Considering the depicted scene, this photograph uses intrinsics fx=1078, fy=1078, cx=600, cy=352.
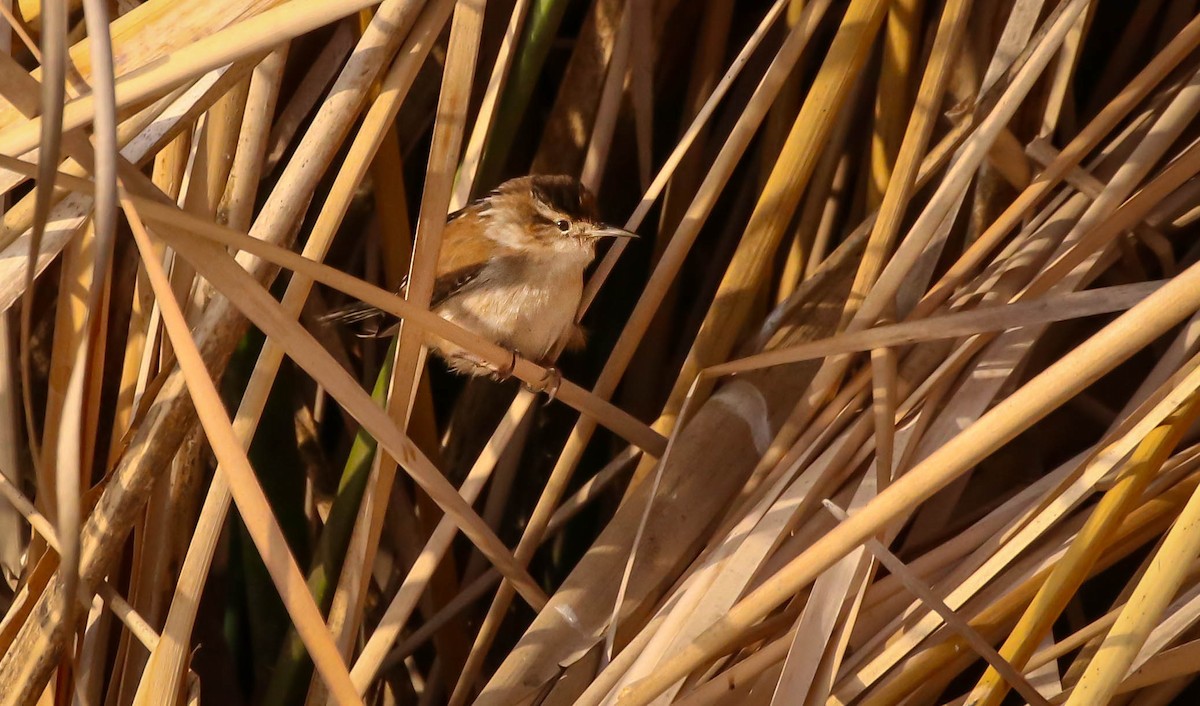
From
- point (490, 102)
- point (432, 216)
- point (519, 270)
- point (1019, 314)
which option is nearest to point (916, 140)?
point (1019, 314)

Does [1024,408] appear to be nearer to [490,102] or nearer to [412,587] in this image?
[412,587]

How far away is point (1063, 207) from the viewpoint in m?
2.07

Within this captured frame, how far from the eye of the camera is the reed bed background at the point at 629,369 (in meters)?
1.32

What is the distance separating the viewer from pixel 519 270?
8.61 feet

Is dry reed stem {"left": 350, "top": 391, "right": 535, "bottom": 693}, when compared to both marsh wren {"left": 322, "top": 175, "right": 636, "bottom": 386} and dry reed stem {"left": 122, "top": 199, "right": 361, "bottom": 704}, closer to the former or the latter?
marsh wren {"left": 322, "top": 175, "right": 636, "bottom": 386}

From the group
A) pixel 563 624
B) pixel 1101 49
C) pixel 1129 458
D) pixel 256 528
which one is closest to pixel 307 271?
pixel 256 528

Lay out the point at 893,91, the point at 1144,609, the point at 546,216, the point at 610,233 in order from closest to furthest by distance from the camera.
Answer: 1. the point at 1144,609
2. the point at 893,91
3. the point at 610,233
4. the point at 546,216

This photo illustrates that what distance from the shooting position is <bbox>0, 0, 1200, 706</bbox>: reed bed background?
1.32 m

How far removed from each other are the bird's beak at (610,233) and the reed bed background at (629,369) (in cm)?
15

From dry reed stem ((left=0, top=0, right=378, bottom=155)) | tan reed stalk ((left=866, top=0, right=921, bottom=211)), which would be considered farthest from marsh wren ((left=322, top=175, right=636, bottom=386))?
dry reed stem ((left=0, top=0, right=378, bottom=155))

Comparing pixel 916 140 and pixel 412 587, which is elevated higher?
pixel 916 140

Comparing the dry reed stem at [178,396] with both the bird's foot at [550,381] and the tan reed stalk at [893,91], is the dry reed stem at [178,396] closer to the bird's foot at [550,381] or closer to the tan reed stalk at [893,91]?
the bird's foot at [550,381]

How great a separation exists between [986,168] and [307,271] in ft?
4.96

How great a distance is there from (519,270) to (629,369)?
0.36 m
